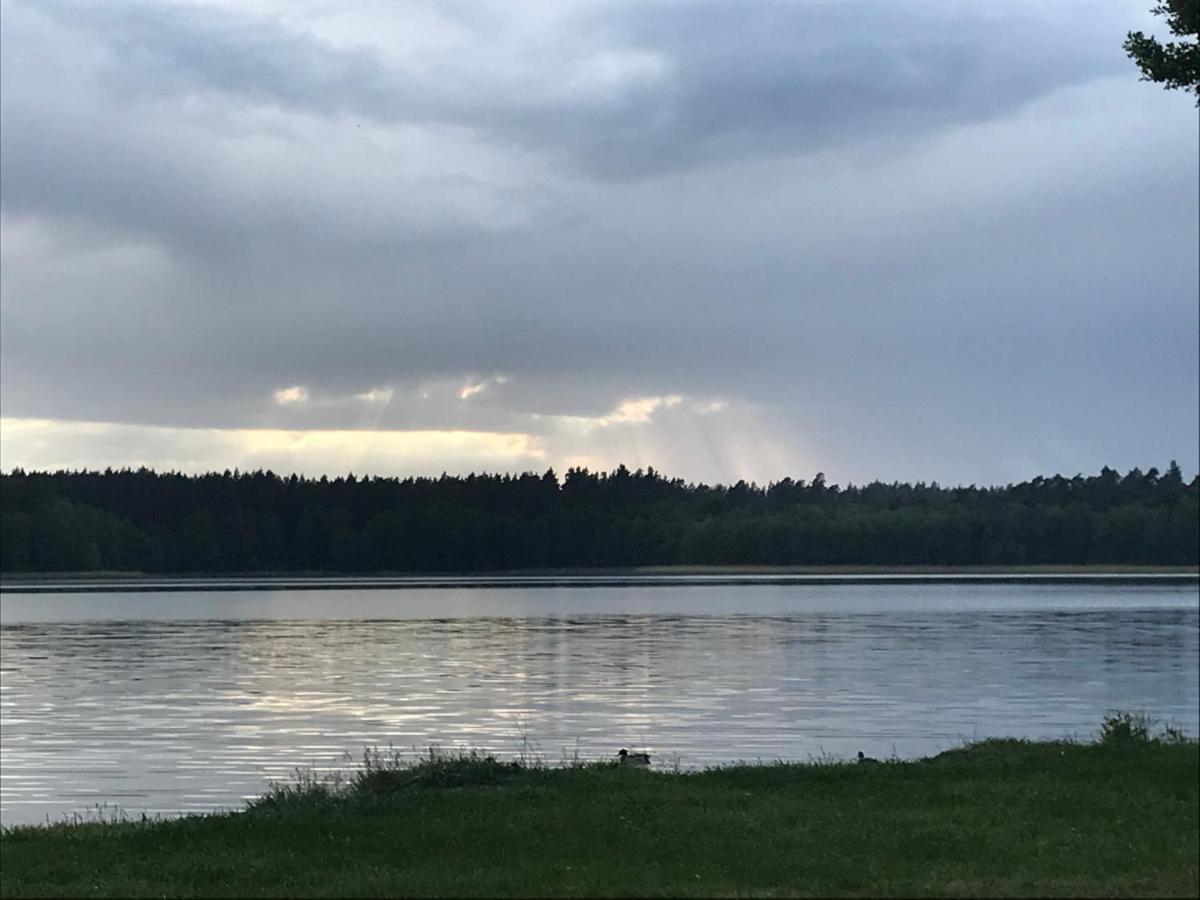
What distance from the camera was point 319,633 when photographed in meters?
83.4

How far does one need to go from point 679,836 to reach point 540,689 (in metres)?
30.4

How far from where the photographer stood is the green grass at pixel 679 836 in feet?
48.9

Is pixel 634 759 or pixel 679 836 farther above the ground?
pixel 679 836

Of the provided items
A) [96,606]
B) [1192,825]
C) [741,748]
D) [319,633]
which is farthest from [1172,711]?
[96,606]

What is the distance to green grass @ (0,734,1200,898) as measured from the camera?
14914 millimetres

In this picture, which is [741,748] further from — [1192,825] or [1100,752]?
[1192,825]

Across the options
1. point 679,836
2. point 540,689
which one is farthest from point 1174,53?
point 540,689

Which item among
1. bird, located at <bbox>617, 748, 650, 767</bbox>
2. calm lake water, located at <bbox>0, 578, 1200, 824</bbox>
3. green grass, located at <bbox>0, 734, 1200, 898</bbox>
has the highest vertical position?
green grass, located at <bbox>0, 734, 1200, 898</bbox>

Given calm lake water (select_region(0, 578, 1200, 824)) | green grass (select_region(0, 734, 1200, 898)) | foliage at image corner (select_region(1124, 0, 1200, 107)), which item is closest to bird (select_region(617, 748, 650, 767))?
calm lake water (select_region(0, 578, 1200, 824))

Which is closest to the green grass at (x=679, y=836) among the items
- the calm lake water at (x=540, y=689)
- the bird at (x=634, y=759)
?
the bird at (x=634, y=759)

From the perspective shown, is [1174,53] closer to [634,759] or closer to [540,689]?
[634,759]

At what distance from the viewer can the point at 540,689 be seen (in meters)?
47.1

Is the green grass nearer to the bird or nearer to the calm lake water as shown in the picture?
the bird

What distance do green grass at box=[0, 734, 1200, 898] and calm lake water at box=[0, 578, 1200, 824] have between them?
24.8ft
